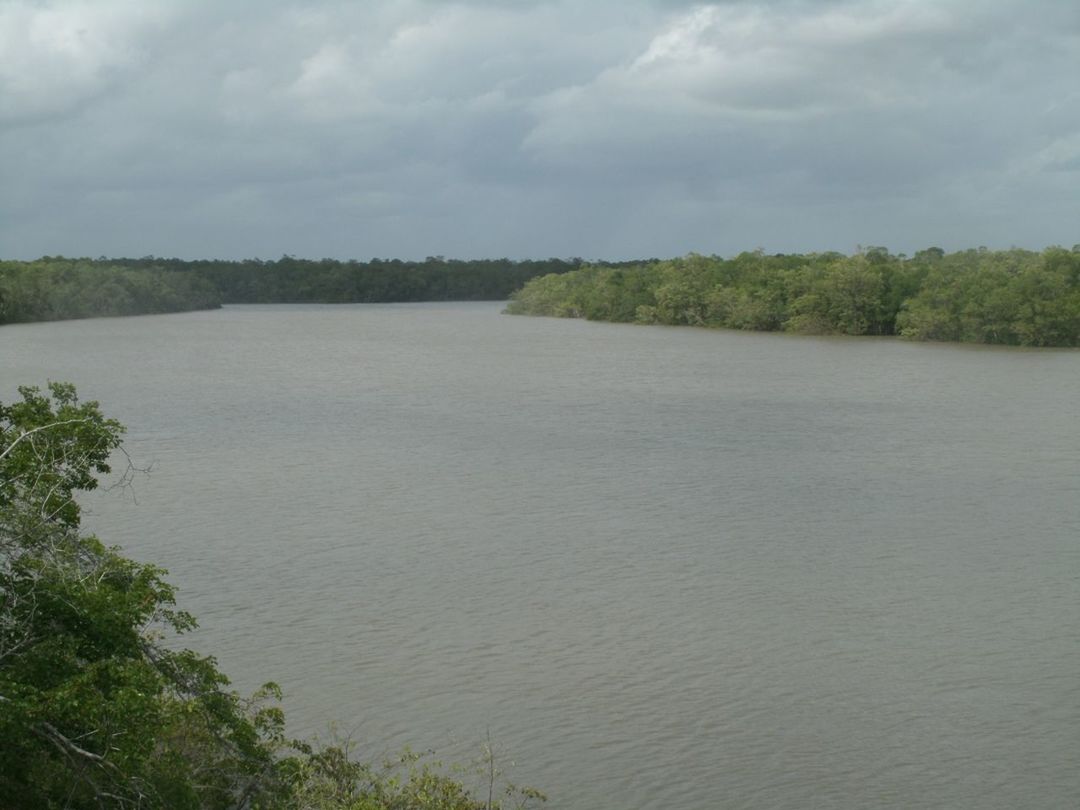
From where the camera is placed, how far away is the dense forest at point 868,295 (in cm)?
4353

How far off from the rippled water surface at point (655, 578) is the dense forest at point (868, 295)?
15.8m

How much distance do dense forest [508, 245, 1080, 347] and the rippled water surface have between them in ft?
51.7

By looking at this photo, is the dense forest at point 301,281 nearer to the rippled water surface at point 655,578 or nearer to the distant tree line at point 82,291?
the distant tree line at point 82,291

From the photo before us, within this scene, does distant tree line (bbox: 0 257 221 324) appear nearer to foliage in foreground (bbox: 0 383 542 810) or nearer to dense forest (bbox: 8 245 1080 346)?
dense forest (bbox: 8 245 1080 346)

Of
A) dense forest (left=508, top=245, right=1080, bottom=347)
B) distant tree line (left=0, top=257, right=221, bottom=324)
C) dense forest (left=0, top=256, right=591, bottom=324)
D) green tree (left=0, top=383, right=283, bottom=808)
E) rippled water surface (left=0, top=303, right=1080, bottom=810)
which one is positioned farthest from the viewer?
dense forest (left=0, top=256, right=591, bottom=324)

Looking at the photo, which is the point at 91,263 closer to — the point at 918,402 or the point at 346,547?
the point at 918,402

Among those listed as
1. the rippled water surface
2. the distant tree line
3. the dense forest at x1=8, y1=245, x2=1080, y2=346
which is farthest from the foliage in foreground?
the distant tree line

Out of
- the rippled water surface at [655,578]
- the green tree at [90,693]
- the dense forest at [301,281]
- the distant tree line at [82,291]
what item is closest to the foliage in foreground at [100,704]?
the green tree at [90,693]

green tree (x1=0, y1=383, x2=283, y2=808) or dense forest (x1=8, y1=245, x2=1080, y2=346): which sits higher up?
dense forest (x1=8, y1=245, x2=1080, y2=346)

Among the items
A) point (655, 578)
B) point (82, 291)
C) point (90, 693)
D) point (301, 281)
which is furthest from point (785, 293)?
point (301, 281)

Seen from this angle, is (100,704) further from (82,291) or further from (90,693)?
(82,291)

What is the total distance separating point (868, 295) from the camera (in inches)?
1996

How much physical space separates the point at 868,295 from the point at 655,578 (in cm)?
4020

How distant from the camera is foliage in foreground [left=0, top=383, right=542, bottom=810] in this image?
4.95m
